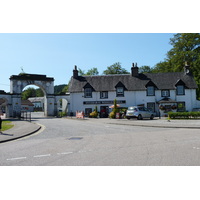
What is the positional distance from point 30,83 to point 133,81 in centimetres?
2016

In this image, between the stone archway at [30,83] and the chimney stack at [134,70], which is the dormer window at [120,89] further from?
the stone archway at [30,83]

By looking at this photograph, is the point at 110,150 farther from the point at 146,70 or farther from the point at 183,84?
the point at 146,70

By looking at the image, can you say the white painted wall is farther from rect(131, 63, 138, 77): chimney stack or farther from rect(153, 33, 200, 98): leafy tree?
rect(153, 33, 200, 98): leafy tree

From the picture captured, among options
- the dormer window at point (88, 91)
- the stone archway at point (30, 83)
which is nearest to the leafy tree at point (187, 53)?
the dormer window at point (88, 91)

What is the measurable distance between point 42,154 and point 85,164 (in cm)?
235

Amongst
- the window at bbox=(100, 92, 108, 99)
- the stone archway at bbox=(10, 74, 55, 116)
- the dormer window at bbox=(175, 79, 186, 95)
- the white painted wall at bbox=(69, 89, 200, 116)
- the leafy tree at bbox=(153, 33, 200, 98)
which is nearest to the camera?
the stone archway at bbox=(10, 74, 55, 116)

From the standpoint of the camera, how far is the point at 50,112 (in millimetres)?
43000

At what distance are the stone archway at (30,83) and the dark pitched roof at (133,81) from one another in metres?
4.47

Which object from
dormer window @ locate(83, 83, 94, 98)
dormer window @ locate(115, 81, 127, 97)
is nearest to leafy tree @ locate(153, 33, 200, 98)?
dormer window @ locate(115, 81, 127, 97)

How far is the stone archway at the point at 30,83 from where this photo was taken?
127 feet

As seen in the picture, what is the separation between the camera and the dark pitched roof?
41.1 metres

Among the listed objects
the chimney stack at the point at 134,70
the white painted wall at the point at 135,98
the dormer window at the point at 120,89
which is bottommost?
the white painted wall at the point at 135,98

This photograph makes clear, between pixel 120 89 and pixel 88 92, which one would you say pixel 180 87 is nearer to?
pixel 120 89

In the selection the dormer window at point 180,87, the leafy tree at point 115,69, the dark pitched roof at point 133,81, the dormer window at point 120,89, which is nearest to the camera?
the dormer window at point 180,87
